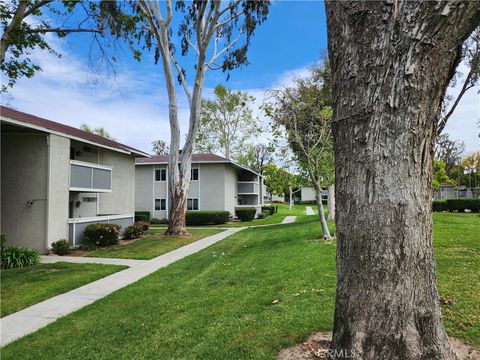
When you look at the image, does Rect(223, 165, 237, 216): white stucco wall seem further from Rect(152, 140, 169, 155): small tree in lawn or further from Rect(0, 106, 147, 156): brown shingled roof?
Rect(152, 140, 169, 155): small tree in lawn

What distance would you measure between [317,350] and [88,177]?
13.2m

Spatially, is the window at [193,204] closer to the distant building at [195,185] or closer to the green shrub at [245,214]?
the distant building at [195,185]

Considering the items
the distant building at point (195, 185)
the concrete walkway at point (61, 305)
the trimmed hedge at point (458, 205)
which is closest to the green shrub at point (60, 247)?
the concrete walkway at point (61, 305)

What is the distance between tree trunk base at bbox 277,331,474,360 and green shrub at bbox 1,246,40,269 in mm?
9636

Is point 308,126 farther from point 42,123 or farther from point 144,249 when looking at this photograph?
point 42,123

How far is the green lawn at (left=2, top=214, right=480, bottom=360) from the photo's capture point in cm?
362

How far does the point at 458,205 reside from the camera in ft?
84.9

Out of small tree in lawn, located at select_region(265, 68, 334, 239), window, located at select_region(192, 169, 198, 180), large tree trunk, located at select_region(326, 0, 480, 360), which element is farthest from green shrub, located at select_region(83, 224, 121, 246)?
window, located at select_region(192, 169, 198, 180)

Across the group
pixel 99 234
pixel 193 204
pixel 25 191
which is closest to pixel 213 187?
pixel 193 204

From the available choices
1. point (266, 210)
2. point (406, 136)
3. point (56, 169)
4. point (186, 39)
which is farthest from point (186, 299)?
point (266, 210)

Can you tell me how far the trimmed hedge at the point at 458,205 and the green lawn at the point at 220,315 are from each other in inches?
824

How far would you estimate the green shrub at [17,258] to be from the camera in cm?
970

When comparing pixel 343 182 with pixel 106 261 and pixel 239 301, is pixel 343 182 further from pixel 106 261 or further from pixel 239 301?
pixel 106 261

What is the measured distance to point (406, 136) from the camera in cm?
226
